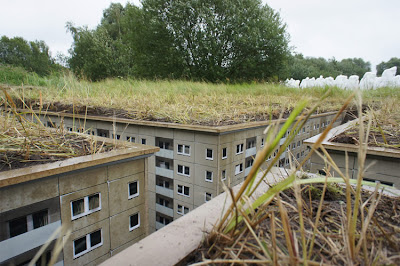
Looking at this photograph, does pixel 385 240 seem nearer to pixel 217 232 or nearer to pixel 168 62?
pixel 217 232

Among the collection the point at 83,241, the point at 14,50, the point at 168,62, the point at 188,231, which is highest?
the point at 14,50

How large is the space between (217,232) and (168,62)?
526 inches

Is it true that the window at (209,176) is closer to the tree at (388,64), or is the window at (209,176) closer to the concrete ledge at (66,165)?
the concrete ledge at (66,165)

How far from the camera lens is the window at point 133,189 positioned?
2510mm

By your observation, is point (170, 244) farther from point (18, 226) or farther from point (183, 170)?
point (183, 170)

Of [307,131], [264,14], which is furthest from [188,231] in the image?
[264,14]

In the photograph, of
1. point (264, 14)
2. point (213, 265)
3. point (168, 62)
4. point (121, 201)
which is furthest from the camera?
point (168, 62)

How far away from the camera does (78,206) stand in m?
2.07

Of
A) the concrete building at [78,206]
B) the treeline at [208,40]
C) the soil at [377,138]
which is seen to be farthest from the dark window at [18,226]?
the treeline at [208,40]

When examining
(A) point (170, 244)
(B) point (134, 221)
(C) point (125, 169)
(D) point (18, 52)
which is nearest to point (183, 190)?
(B) point (134, 221)

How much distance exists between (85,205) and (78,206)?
0.06 metres

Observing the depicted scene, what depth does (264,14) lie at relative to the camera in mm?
12547

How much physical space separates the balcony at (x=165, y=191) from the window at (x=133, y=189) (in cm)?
154

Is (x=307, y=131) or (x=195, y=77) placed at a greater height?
(x=195, y=77)
